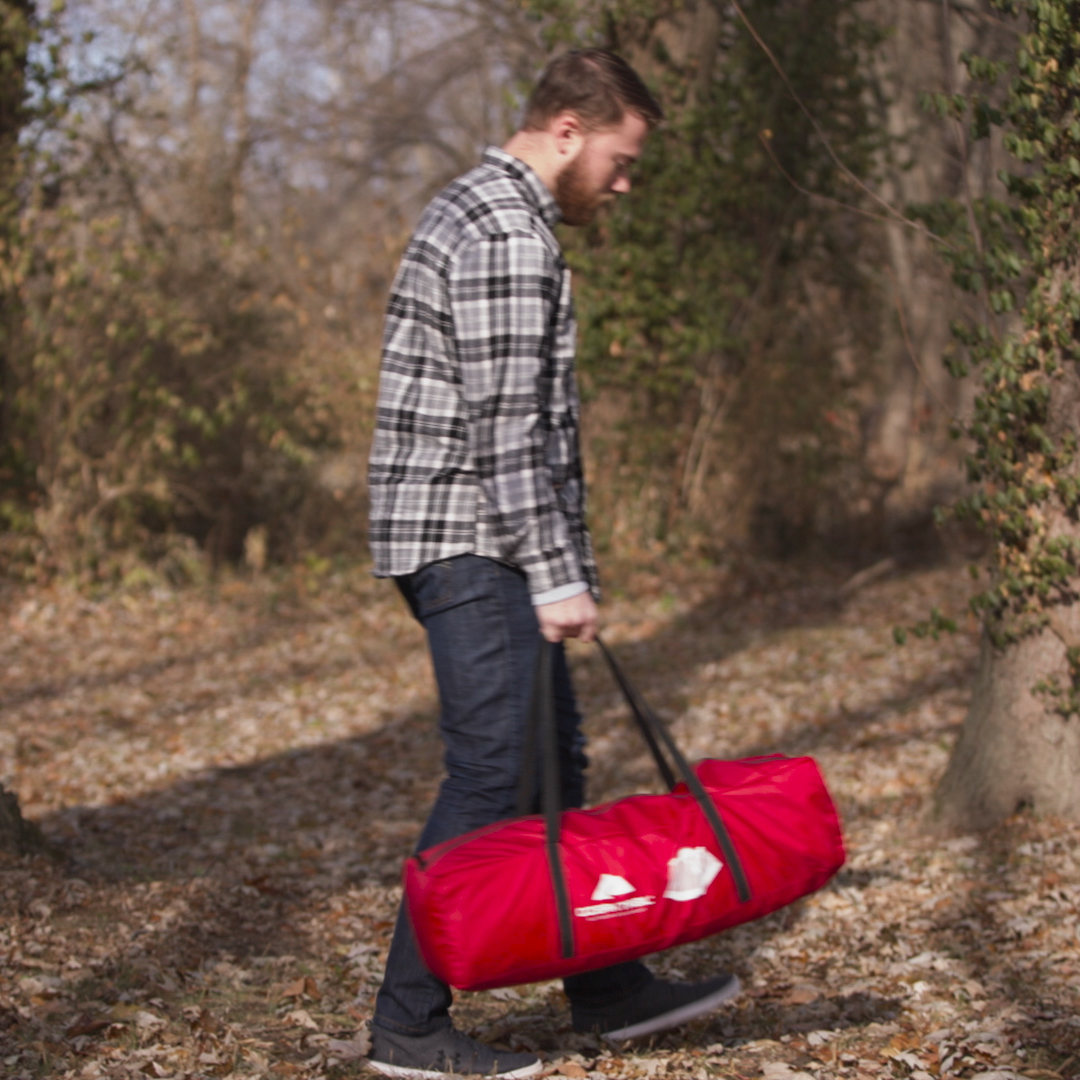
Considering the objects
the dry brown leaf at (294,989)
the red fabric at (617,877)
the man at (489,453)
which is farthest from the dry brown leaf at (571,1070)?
the dry brown leaf at (294,989)

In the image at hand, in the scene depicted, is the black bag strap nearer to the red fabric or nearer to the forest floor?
the red fabric

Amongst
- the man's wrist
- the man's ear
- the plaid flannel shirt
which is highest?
the man's ear

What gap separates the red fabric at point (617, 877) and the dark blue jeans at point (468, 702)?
5.8 inches

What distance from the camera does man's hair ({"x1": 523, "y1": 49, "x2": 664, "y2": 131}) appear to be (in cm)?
238

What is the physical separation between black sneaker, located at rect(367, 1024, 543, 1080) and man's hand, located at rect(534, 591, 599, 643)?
2.96 ft

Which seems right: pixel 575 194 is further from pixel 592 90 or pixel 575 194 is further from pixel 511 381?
pixel 511 381

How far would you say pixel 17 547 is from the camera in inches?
332

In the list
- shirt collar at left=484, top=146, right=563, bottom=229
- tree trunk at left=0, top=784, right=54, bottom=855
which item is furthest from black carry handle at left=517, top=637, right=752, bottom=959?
tree trunk at left=0, top=784, right=54, bottom=855

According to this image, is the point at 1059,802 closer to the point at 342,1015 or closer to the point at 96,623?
the point at 342,1015

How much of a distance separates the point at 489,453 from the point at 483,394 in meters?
0.11

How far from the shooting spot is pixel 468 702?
2.43 m

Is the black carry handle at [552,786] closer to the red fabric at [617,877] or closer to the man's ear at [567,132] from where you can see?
the red fabric at [617,877]

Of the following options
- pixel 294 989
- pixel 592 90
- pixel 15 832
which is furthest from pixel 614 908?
pixel 15 832

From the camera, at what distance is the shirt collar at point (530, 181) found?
2.41 metres
